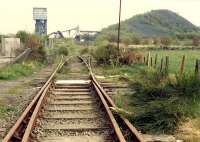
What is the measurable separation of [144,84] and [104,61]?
20187 millimetres

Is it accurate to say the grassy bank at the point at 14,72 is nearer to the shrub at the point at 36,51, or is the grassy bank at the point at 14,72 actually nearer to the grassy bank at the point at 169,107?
the shrub at the point at 36,51

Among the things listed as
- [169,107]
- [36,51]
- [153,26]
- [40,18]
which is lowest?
[36,51]

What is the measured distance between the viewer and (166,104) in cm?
988

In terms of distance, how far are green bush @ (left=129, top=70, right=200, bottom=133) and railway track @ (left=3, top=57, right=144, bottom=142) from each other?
47 cm

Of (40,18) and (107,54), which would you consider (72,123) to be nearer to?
(107,54)

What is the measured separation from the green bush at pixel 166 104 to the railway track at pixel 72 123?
0.47 m

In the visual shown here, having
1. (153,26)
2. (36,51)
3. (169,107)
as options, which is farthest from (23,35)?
(153,26)

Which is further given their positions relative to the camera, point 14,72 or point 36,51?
point 36,51

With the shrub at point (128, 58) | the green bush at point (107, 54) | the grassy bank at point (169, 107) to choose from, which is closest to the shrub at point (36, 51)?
the green bush at point (107, 54)

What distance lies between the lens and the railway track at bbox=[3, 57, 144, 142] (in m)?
8.62

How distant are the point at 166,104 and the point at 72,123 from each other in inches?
77.2

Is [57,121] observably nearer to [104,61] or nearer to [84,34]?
[104,61]

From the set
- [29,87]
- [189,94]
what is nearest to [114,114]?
[189,94]

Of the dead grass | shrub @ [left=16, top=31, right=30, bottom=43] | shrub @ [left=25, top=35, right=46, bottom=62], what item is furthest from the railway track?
shrub @ [left=16, top=31, right=30, bottom=43]
